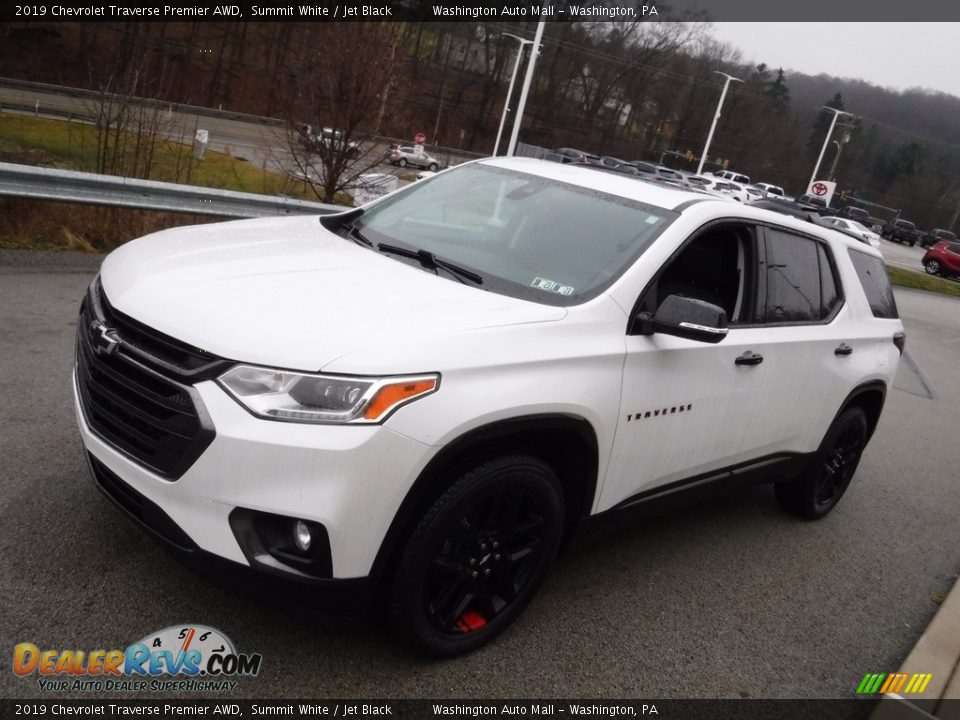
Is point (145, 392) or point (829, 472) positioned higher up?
point (145, 392)

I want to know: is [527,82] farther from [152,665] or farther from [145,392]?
[152,665]

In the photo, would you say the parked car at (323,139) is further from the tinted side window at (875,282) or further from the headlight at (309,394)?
the headlight at (309,394)

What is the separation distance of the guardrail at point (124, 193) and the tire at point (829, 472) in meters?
6.05

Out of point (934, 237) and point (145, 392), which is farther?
point (934, 237)

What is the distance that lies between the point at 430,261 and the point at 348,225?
89 centimetres

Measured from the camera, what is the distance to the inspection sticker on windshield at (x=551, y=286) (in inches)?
133

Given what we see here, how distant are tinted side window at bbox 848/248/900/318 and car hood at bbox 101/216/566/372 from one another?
2.91 m

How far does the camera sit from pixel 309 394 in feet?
8.36

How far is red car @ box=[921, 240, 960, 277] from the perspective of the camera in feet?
124

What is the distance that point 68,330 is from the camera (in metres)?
5.87

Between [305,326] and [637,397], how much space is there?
142 cm

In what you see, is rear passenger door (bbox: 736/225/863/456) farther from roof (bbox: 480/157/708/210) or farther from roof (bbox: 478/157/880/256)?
roof (bbox: 480/157/708/210)

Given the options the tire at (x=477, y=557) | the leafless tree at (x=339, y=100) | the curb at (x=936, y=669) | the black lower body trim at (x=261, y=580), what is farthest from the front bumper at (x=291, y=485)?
the leafless tree at (x=339, y=100)

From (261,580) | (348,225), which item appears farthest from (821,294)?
(261,580)
